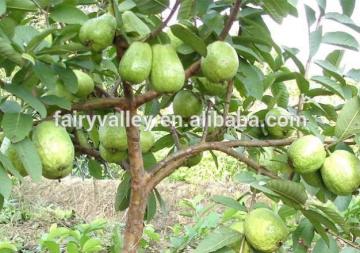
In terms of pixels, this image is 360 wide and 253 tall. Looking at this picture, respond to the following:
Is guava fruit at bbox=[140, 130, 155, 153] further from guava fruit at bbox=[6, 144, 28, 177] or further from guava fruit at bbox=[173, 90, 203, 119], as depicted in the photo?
guava fruit at bbox=[6, 144, 28, 177]

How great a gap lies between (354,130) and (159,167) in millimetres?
378

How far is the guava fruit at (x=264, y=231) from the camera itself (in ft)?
2.91

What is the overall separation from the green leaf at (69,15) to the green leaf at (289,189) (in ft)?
1.39

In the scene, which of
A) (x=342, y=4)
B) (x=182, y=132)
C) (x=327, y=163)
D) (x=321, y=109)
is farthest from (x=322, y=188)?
(x=182, y=132)

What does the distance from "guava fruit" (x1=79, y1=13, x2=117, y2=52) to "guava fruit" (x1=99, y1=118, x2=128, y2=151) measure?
0.22 metres

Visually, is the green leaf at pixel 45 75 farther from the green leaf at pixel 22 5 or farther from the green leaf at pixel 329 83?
the green leaf at pixel 329 83

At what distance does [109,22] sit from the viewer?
2.91ft

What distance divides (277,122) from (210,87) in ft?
0.55

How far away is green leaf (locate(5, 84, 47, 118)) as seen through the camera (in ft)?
2.87

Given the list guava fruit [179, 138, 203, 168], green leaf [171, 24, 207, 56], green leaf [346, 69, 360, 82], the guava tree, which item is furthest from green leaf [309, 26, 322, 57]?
guava fruit [179, 138, 203, 168]

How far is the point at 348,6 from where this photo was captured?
972mm

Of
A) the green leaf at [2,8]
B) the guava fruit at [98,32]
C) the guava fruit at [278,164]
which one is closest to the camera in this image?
the green leaf at [2,8]

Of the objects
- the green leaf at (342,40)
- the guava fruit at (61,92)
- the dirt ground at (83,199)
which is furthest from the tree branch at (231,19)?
the dirt ground at (83,199)

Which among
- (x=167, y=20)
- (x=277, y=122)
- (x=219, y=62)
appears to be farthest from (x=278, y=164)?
(x=167, y=20)
